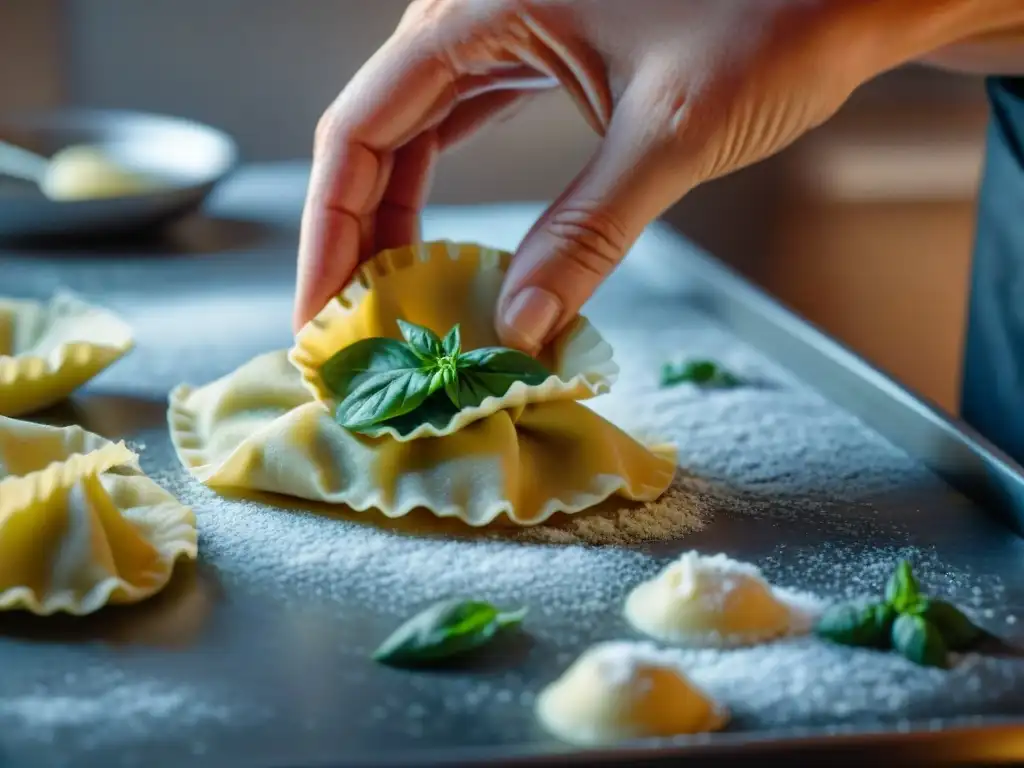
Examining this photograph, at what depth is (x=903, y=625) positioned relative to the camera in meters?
1.05

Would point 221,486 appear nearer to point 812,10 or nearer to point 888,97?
point 812,10

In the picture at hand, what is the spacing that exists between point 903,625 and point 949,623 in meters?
0.04

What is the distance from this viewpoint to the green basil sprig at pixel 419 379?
1.33 m

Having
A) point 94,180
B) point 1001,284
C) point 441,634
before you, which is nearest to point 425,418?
point 441,634

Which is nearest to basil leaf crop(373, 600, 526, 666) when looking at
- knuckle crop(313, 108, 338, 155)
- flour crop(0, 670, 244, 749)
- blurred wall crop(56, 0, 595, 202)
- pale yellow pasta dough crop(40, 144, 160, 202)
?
flour crop(0, 670, 244, 749)

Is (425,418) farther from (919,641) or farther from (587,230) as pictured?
(919,641)

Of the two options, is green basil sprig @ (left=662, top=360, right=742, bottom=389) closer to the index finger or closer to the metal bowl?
the index finger

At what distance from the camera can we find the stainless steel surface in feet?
2.92

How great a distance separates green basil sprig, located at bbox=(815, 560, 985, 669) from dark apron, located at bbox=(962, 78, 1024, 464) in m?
0.78

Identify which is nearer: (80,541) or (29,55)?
(80,541)

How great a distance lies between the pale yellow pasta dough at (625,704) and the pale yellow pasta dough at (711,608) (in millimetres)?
116

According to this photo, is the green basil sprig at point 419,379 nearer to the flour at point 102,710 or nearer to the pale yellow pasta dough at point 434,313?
the pale yellow pasta dough at point 434,313

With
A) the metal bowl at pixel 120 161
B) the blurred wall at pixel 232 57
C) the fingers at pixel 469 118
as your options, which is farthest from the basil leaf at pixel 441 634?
the blurred wall at pixel 232 57

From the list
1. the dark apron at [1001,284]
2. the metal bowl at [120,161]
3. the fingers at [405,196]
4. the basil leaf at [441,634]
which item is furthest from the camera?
the metal bowl at [120,161]
